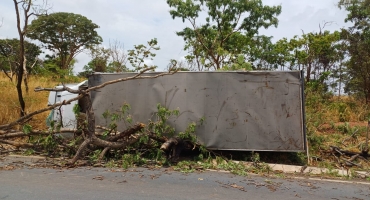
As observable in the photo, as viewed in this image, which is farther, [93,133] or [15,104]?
[15,104]

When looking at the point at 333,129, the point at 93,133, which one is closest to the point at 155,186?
the point at 93,133

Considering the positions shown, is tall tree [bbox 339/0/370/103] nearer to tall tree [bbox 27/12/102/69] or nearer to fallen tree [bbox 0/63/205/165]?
fallen tree [bbox 0/63/205/165]

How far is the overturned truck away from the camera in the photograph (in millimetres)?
6953

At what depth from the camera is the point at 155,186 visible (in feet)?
16.7

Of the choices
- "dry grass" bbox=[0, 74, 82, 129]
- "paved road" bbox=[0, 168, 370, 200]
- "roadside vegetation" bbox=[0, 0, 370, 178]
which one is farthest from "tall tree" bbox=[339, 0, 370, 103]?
"dry grass" bbox=[0, 74, 82, 129]

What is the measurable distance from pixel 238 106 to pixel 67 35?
21846 mm

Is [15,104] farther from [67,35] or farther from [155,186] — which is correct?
[67,35]

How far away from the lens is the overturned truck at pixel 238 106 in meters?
6.95

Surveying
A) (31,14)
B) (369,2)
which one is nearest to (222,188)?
(31,14)

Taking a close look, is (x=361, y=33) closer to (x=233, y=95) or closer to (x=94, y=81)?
(x=233, y=95)

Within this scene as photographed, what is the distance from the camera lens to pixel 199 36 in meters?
15.6

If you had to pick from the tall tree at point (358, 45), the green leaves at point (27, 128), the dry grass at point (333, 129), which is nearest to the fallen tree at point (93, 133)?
the green leaves at point (27, 128)

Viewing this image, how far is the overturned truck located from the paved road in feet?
4.09

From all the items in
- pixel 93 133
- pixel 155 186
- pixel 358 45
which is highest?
pixel 358 45
